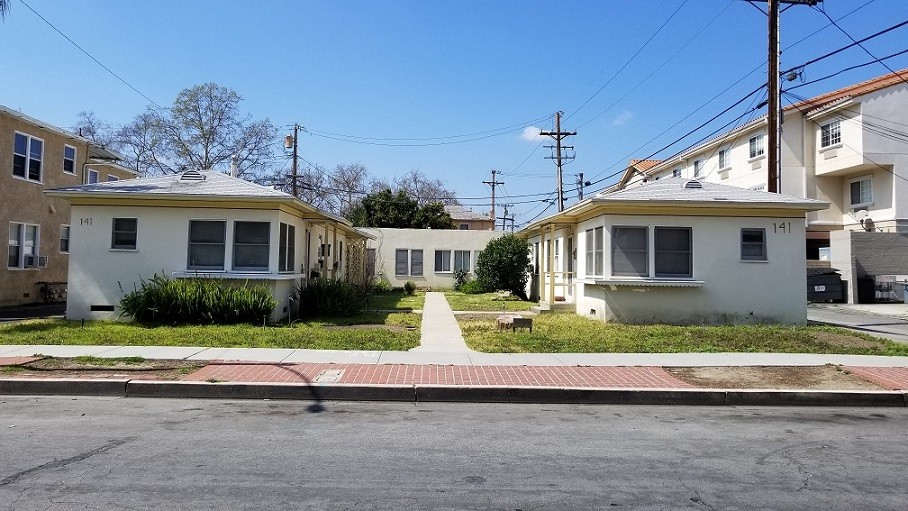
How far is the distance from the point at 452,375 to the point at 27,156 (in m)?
19.8

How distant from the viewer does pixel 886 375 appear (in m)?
9.53

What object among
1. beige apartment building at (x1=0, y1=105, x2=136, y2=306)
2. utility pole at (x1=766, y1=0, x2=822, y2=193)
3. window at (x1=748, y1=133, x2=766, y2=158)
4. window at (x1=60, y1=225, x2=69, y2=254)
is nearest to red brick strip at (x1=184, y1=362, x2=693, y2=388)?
utility pole at (x1=766, y1=0, x2=822, y2=193)

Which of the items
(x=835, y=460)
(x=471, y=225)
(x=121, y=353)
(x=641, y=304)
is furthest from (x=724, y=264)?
(x=471, y=225)

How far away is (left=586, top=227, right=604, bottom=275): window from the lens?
1652 centimetres

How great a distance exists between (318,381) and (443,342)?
4238mm

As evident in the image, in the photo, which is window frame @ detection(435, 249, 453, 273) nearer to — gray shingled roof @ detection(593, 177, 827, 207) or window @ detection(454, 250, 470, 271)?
window @ detection(454, 250, 470, 271)

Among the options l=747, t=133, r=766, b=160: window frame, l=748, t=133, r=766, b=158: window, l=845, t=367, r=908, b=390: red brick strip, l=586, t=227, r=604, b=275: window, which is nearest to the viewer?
l=845, t=367, r=908, b=390: red brick strip

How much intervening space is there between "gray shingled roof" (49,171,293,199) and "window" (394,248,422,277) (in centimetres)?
1689

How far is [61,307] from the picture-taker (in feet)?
67.3

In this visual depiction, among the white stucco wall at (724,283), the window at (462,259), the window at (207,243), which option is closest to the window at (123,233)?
the window at (207,243)

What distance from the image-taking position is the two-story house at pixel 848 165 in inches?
1010

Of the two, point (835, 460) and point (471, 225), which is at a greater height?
point (471, 225)

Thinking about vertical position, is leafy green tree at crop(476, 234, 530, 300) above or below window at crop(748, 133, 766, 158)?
below

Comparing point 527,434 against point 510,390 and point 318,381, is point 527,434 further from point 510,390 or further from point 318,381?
point 318,381
